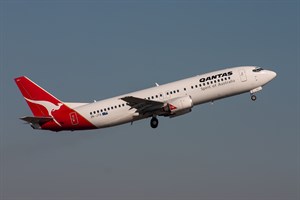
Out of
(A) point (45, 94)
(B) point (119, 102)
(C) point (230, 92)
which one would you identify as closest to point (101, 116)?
(B) point (119, 102)

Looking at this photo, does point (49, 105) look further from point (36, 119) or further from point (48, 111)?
point (36, 119)

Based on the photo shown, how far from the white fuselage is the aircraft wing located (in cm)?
92

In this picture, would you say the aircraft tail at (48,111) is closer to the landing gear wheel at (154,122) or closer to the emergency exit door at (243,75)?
the landing gear wheel at (154,122)

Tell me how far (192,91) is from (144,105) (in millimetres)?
5792

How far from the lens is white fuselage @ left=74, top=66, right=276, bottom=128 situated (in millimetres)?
77000

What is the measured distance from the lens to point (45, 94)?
3297 inches

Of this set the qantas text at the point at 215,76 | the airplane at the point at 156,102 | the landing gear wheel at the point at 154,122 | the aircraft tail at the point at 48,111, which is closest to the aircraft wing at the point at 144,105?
the airplane at the point at 156,102

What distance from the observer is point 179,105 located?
76000 mm

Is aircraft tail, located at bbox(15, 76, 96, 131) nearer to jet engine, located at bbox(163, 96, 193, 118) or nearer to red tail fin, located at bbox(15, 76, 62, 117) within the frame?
red tail fin, located at bbox(15, 76, 62, 117)

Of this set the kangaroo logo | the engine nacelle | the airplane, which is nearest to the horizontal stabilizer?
the airplane

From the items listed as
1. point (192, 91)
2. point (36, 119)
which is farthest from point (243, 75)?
point (36, 119)

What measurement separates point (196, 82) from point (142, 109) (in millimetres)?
7037

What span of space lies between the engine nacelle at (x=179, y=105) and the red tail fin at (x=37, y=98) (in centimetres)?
1423

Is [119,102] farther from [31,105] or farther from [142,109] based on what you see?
[31,105]
